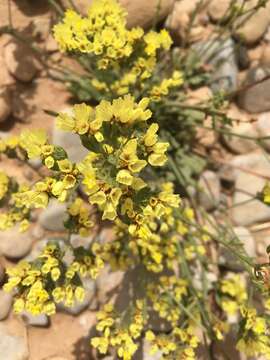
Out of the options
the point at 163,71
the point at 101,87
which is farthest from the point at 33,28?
the point at 163,71

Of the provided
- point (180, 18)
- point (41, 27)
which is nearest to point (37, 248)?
point (41, 27)

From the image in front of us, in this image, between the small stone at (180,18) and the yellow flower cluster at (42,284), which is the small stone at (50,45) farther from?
the yellow flower cluster at (42,284)

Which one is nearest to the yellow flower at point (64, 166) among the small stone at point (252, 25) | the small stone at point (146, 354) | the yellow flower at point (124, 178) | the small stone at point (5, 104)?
the yellow flower at point (124, 178)

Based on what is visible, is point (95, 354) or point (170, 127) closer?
point (95, 354)

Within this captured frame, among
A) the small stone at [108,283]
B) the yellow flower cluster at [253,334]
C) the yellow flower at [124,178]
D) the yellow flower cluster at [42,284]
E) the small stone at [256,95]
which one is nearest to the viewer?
the yellow flower at [124,178]

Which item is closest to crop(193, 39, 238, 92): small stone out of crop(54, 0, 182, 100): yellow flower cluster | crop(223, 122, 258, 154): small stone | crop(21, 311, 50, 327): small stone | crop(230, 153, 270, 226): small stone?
crop(223, 122, 258, 154): small stone

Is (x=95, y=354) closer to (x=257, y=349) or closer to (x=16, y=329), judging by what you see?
(x=16, y=329)
